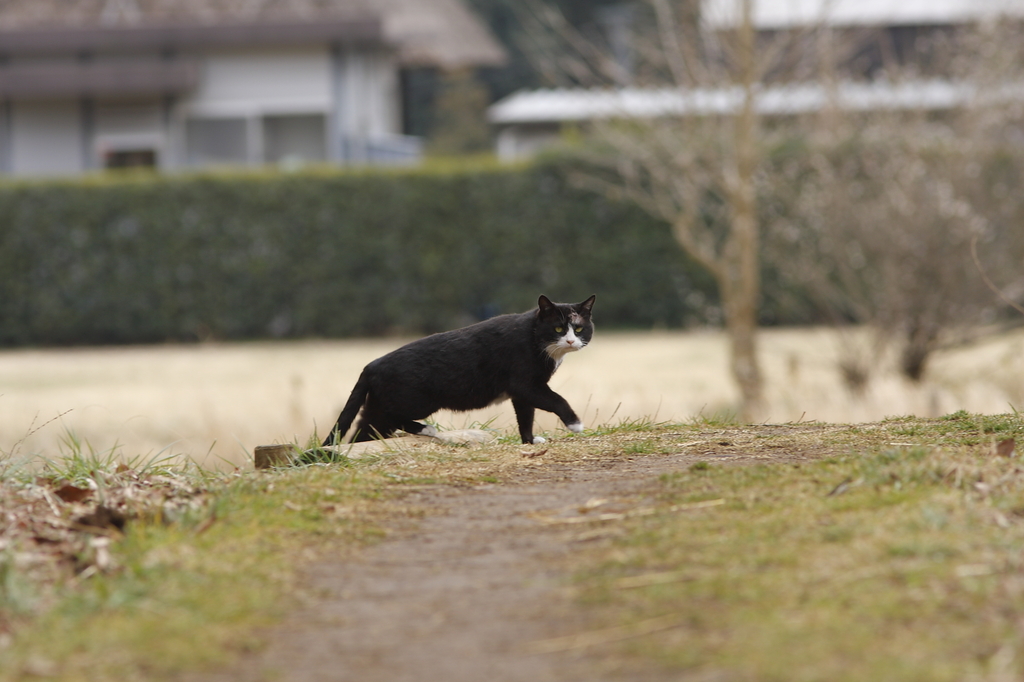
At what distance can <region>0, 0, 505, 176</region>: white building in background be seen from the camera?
68.8ft

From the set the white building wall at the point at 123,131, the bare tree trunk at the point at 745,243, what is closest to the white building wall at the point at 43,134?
the white building wall at the point at 123,131

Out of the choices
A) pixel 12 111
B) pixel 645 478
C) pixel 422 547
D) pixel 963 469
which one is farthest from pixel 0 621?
pixel 12 111

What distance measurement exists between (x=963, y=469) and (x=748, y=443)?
107 centimetres

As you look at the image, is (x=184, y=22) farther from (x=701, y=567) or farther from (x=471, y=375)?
(x=701, y=567)

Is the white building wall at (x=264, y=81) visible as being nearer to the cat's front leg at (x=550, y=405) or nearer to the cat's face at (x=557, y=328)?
the cat's face at (x=557, y=328)

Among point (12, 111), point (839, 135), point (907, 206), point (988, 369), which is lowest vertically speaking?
point (988, 369)

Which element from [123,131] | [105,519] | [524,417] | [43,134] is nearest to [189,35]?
[123,131]

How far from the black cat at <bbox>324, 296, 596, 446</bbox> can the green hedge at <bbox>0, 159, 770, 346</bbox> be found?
11.5 metres

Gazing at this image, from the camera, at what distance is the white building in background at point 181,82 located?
826 inches

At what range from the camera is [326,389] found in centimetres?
1039

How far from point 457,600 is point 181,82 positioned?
65.5 feet

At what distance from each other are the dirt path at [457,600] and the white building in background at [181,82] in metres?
18.3

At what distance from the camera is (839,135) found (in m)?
12.5

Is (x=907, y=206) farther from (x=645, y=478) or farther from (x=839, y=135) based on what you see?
(x=645, y=478)
